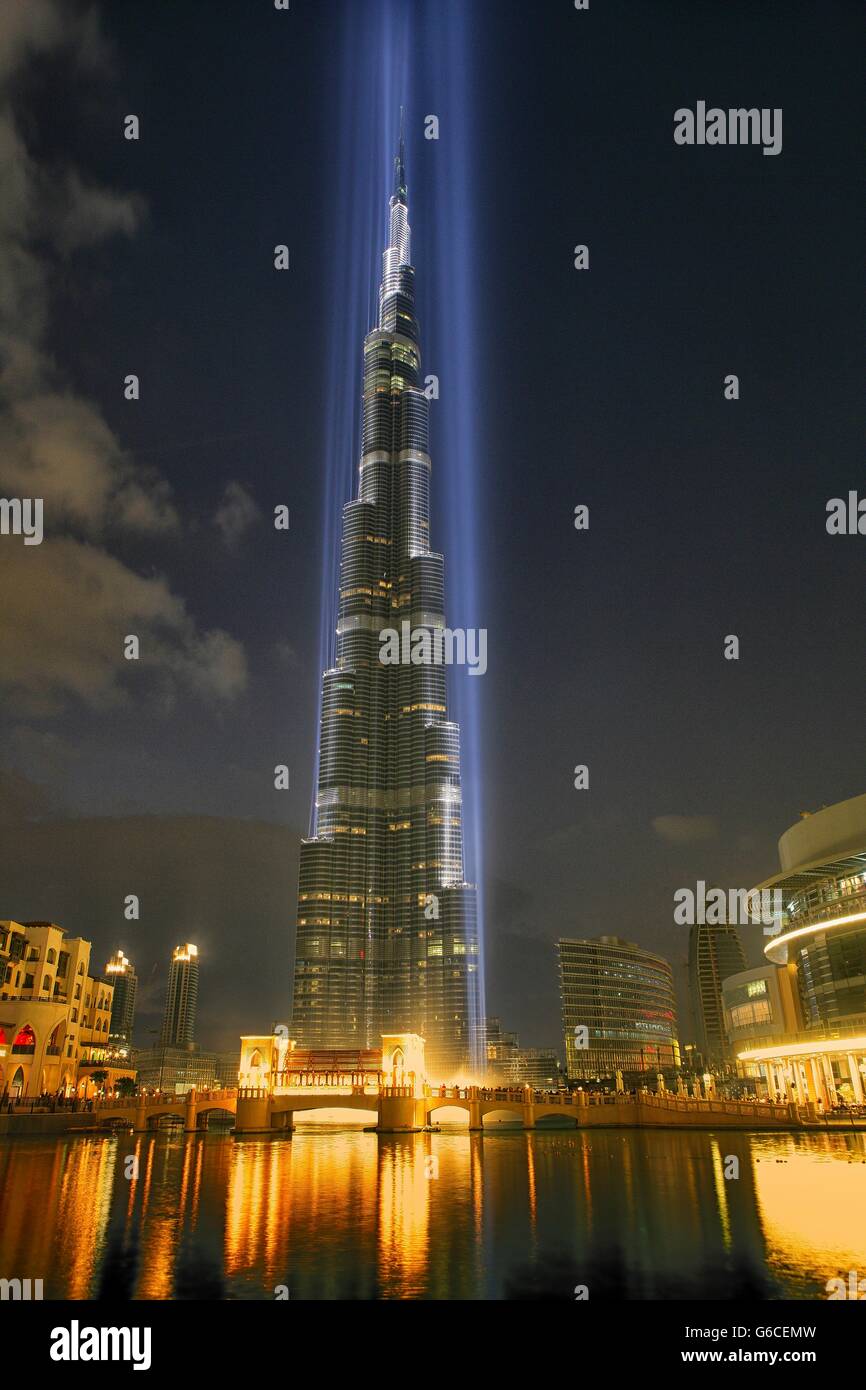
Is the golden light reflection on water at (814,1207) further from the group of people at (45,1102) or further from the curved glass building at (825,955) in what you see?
the group of people at (45,1102)

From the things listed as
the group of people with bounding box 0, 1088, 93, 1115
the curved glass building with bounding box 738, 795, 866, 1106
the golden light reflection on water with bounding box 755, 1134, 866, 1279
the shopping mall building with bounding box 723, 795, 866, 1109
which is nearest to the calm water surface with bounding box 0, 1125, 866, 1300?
the golden light reflection on water with bounding box 755, 1134, 866, 1279

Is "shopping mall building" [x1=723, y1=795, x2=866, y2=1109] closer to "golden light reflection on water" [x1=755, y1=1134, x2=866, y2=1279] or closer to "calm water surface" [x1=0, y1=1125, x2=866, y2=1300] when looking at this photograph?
"calm water surface" [x1=0, y1=1125, x2=866, y2=1300]

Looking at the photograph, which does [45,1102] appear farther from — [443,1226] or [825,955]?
[825,955]

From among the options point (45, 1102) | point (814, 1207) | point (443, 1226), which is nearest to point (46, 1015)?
point (45, 1102)

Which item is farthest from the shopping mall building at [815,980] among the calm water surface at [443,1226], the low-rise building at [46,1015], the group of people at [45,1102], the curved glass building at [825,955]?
the low-rise building at [46,1015]
